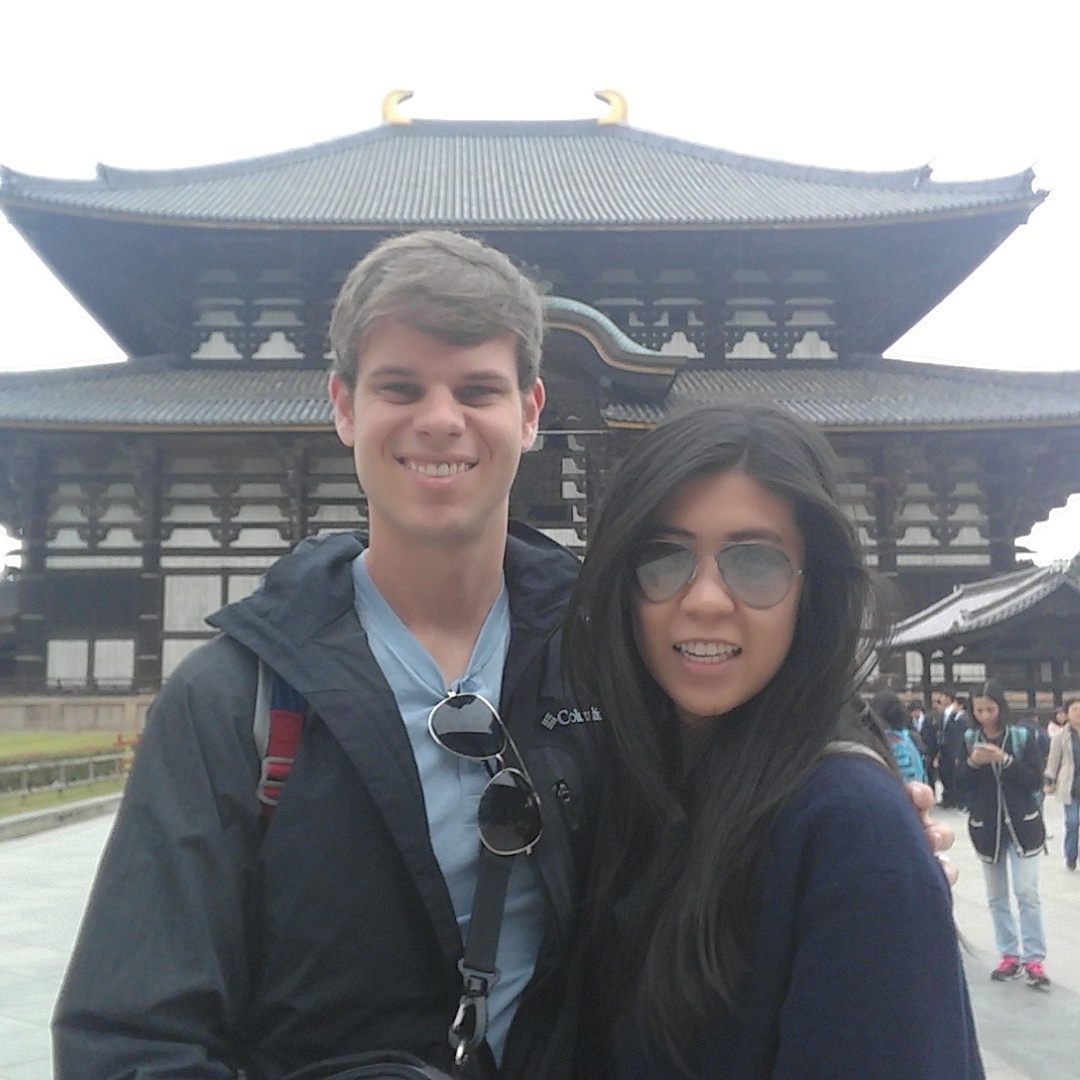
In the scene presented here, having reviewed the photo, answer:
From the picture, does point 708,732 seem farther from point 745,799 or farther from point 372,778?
point 372,778

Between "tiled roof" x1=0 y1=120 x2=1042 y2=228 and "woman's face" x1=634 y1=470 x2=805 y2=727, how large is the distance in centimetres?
1510

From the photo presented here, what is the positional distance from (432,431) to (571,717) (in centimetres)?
51

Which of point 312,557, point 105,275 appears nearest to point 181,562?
point 105,275

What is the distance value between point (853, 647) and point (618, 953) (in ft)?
1.81

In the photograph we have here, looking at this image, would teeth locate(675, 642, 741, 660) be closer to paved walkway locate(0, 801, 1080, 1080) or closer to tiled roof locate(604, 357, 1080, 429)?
paved walkway locate(0, 801, 1080, 1080)

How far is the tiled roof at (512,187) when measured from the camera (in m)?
16.1

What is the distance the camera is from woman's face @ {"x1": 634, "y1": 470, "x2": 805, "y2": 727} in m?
1.43

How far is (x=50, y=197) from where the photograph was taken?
16.2m

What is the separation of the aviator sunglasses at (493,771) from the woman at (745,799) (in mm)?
156

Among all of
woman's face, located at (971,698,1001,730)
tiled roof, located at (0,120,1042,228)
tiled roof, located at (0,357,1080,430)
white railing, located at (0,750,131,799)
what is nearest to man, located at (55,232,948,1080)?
woman's face, located at (971,698,1001,730)

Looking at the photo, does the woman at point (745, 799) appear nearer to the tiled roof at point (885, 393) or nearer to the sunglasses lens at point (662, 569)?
the sunglasses lens at point (662, 569)

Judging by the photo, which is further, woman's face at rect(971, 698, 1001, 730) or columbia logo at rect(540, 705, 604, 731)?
woman's face at rect(971, 698, 1001, 730)

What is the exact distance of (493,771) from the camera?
149cm

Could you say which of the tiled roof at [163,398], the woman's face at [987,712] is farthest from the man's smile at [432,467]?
the tiled roof at [163,398]
